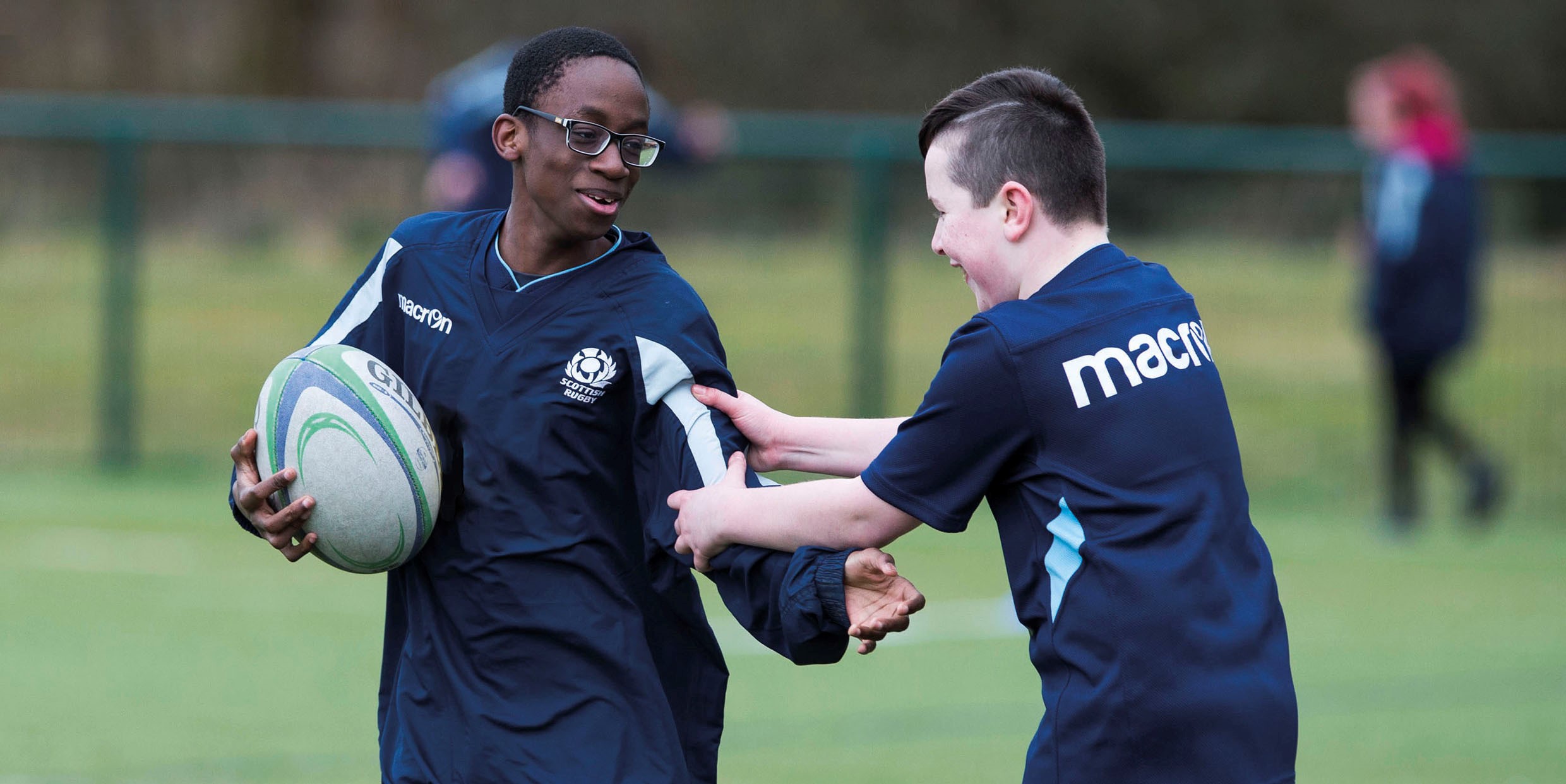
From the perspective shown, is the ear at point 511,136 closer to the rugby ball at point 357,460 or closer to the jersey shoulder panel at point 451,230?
the jersey shoulder panel at point 451,230

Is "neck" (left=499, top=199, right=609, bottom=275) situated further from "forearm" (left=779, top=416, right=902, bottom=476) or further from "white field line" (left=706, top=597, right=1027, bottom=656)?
"white field line" (left=706, top=597, right=1027, bottom=656)

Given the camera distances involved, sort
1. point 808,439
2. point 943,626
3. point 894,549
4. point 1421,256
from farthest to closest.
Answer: point 1421,256
point 894,549
point 943,626
point 808,439

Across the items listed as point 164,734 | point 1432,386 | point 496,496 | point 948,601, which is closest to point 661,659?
point 496,496

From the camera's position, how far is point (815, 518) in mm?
3209

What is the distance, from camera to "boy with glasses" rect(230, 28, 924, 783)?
3.40 m

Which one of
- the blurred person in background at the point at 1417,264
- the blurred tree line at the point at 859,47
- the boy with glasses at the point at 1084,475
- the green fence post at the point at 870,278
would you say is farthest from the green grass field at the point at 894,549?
the blurred tree line at the point at 859,47

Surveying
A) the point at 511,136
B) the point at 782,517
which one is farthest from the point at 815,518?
the point at 511,136

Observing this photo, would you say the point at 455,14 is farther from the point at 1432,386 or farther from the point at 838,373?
the point at 1432,386

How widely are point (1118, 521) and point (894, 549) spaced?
794 cm

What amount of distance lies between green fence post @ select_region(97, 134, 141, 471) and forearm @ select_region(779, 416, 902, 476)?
9961 millimetres

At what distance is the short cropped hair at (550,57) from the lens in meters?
3.53

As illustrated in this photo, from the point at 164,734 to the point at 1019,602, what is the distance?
3992mm

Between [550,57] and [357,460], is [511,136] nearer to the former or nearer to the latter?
[550,57]

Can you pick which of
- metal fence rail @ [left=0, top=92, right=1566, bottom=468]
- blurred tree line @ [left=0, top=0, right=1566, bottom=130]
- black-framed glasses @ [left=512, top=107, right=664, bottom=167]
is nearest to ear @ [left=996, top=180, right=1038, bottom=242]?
black-framed glasses @ [left=512, top=107, right=664, bottom=167]
